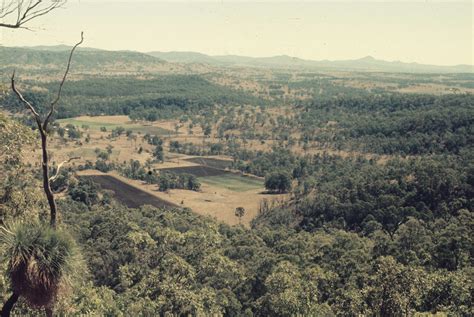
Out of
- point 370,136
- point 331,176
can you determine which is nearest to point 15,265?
point 331,176

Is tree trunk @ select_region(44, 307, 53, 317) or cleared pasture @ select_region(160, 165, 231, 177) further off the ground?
tree trunk @ select_region(44, 307, 53, 317)

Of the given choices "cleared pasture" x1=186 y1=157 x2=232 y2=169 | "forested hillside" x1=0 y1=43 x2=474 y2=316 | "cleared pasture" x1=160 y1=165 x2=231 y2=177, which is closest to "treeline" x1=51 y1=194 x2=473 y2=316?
"forested hillside" x1=0 y1=43 x2=474 y2=316

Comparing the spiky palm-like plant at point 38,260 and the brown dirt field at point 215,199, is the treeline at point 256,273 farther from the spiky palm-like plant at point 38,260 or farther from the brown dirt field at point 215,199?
the brown dirt field at point 215,199

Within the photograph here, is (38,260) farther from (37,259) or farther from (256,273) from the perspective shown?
(256,273)

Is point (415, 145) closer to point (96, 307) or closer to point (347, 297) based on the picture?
point (347, 297)

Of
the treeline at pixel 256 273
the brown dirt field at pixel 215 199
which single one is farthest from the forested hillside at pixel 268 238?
the brown dirt field at pixel 215 199

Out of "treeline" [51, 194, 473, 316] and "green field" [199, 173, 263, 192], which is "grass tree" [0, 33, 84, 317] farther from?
"green field" [199, 173, 263, 192]
